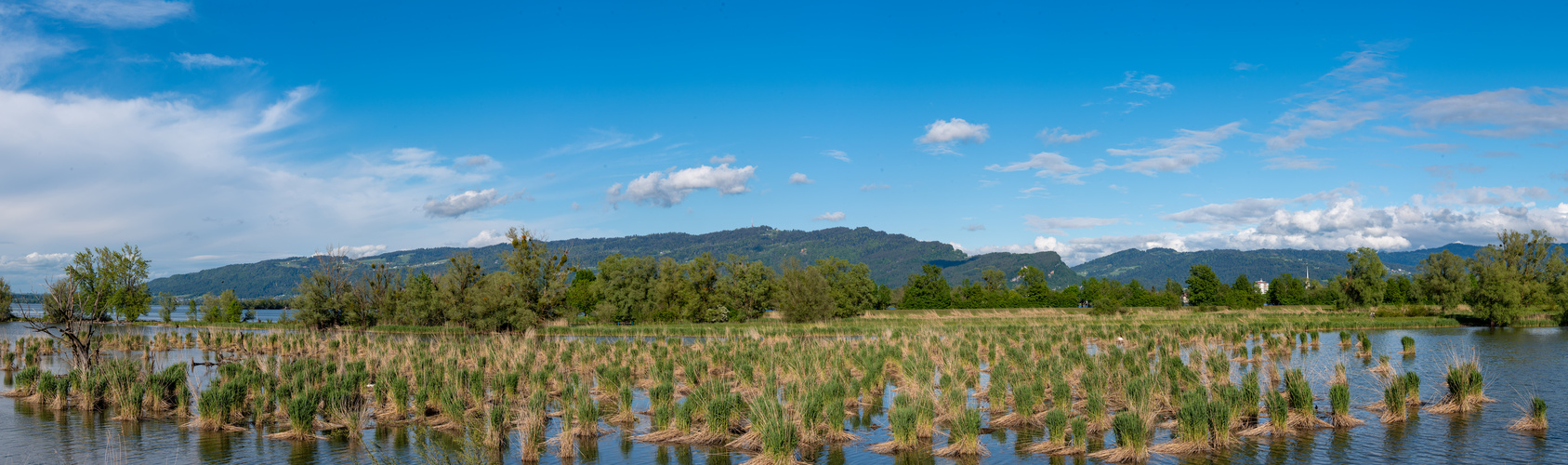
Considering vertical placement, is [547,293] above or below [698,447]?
above

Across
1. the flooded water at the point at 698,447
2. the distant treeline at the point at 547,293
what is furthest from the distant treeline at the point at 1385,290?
the flooded water at the point at 698,447

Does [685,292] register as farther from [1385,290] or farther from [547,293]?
[1385,290]

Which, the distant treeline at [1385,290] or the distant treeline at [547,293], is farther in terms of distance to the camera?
the distant treeline at [1385,290]

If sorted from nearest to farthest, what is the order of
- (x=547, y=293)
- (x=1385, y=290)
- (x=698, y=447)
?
(x=698, y=447), (x=547, y=293), (x=1385, y=290)

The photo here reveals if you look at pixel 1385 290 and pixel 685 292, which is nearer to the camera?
pixel 685 292

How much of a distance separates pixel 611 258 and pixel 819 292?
23605mm

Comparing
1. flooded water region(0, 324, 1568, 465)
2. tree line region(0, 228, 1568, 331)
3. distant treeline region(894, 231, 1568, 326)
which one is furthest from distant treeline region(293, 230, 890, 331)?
flooded water region(0, 324, 1568, 465)

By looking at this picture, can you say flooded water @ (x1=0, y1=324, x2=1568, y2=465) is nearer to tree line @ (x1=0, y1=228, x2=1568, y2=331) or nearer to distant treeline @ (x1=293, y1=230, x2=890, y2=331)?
tree line @ (x1=0, y1=228, x2=1568, y2=331)

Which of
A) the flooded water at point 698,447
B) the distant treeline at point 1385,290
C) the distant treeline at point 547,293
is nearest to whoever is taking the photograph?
the flooded water at point 698,447

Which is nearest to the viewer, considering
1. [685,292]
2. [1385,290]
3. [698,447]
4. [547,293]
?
[698,447]

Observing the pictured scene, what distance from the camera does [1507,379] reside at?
22.2m

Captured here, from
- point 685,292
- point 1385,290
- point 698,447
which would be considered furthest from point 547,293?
point 1385,290

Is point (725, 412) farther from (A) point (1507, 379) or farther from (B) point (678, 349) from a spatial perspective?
(A) point (1507, 379)

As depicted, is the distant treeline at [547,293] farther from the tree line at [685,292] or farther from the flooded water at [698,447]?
the flooded water at [698,447]
